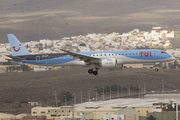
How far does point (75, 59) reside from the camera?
218 ft

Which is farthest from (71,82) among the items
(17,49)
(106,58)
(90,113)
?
(106,58)

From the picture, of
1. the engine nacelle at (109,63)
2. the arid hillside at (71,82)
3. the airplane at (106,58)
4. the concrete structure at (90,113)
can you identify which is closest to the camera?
the engine nacelle at (109,63)

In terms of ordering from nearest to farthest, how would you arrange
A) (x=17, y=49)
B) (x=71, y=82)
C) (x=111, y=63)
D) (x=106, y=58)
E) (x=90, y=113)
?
(x=111, y=63) < (x=106, y=58) < (x=17, y=49) < (x=90, y=113) < (x=71, y=82)

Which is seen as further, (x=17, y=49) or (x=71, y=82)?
(x=71, y=82)

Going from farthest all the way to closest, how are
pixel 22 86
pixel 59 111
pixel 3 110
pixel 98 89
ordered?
pixel 98 89 < pixel 22 86 < pixel 3 110 < pixel 59 111

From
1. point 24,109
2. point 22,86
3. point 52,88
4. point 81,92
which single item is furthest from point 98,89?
point 24,109

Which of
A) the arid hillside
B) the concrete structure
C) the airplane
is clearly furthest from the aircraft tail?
the arid hillside

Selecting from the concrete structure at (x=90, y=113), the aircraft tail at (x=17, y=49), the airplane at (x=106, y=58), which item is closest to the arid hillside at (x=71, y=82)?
the concrete structure at (x=90, y=113)

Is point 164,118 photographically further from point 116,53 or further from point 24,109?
point 24,109

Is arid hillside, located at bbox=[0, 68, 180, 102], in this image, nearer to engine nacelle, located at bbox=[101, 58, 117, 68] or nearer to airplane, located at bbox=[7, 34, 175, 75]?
airplane, located at bbox=[7, 34, 175, 75]

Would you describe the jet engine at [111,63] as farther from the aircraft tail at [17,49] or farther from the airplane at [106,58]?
the aircraft tail at [17,49]

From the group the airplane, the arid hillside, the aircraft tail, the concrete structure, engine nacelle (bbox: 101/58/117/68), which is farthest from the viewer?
the arid hillside

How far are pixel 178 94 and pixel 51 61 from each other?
247ft

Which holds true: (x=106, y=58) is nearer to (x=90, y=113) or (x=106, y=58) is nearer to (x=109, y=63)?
(x=109, y=63)
